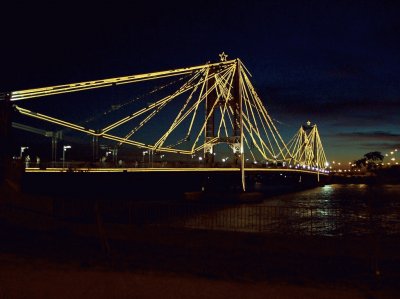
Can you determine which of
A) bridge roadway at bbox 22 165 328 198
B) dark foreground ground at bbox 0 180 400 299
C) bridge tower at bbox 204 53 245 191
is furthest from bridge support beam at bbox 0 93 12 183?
bridge tower at bbox 204 53 245 191

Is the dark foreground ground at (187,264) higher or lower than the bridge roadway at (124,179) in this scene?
lower

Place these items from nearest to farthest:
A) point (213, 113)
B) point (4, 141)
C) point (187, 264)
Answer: point (187, 264), point (4, 141), point (213, 113)

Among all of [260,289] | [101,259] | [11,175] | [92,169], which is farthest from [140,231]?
[92,169]

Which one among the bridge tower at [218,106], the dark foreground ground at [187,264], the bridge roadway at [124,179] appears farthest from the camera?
the bridge tower at [218,106]

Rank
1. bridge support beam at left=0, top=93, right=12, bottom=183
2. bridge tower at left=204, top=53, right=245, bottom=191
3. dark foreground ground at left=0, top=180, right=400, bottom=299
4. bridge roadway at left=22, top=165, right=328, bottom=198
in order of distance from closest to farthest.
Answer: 1. dark foreground ground at left=0, top=180, right=400, bottom=299
2. bridge support beam at left=0, top=93, right=12, bottom=183
3. bridge roadway at left=22, top=165, right=328, bottom=198
4. bridge tower at left=204, top=53, right=245, bottom=191

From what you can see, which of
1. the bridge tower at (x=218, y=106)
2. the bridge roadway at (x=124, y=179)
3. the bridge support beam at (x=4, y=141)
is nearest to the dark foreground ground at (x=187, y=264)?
the bridge support beam at (x=4, y=141)

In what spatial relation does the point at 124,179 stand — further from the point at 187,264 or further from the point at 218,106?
the point at 187,264

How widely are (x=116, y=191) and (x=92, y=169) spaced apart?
9015 millimetres

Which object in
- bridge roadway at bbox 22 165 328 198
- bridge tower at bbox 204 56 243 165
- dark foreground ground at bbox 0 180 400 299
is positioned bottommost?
dark foreground ground at bbox 0 180 400 299

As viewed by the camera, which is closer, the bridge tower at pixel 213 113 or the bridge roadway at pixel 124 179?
the bridge roadway at pixel 124 179

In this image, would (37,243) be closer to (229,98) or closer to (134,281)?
(134,281)

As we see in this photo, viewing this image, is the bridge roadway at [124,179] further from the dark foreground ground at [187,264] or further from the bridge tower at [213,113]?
the dark foreground ground at [187,264]

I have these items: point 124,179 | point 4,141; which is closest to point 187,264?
point 4,141

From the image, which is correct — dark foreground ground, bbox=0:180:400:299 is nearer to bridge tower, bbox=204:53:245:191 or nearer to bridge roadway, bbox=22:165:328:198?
bridge roadway, bbox=22:165:328:198
